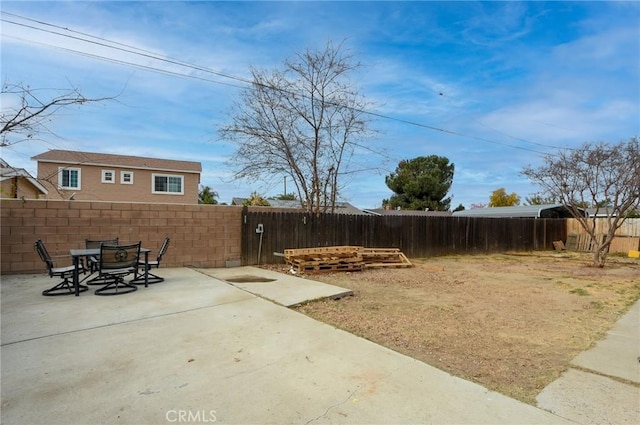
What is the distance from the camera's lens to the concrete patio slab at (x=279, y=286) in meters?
6.01

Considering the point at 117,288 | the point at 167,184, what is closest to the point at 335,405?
the point at 117,288

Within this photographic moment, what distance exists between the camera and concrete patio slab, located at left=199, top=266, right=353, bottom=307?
6.01 meters

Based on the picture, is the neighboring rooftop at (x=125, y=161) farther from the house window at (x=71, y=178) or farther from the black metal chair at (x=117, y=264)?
the black metal chair at (x=117, y=264)

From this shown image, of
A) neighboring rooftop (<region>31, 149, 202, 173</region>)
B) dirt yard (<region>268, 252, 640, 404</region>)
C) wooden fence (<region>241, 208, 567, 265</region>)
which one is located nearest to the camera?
dirt yard (<region>268, 252, 640, 404</region>)

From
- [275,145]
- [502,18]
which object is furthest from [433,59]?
[275,145]

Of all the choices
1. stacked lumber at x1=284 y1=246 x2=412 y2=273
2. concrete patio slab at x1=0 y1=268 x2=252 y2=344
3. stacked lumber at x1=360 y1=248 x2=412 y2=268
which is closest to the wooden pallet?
stacked lumber at x1=284 y1=246 x2=412 y2=273

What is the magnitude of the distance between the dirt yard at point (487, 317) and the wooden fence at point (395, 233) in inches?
50.3

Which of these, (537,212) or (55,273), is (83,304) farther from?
(537,212)

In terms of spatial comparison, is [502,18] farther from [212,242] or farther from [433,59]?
[212,242]

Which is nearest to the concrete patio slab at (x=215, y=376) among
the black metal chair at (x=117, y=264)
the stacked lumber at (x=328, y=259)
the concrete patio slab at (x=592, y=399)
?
the concrete patio slab at (x=592, y=399)

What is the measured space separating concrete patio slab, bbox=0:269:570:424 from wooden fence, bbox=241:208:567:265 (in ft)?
18.2

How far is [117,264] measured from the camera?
5.92 m

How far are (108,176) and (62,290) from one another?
1692cm

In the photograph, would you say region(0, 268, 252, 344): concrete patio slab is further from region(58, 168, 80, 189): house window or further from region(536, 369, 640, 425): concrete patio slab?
region(58, 168, 80, 189): house window
